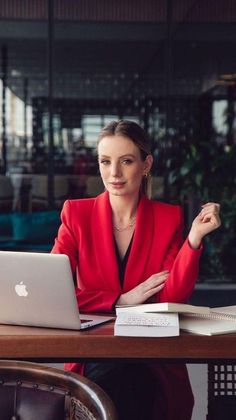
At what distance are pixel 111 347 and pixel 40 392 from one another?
1.46ft

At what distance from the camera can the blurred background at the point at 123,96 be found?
7488mm

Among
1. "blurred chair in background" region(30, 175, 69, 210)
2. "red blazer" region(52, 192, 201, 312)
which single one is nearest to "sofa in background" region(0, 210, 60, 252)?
"blurred chair in background" region(30, 175, 69, 210)

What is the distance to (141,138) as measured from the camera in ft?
9.39

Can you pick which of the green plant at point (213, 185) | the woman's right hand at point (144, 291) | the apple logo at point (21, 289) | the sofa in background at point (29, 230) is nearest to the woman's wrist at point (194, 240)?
the woman's right hand at point (144, 291)

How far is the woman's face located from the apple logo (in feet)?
1.86

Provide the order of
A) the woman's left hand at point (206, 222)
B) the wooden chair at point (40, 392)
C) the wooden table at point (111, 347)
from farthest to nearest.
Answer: the woman's left hand at point (206, 222), the wooden table at point (111, 347), the wooden chair at point (40, 392)

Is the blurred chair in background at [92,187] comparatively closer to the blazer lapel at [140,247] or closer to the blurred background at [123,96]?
the blurred background at [123,96]

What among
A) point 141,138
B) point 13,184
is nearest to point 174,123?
point 13,184

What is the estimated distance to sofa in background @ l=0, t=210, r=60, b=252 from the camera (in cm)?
754

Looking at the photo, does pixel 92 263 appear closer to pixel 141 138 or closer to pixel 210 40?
pixel 141 138

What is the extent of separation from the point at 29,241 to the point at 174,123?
5.78 ft

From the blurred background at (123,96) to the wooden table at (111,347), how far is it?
5211mm

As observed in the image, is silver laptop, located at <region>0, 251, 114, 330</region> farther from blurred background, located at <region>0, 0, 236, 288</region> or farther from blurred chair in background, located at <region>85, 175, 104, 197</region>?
blurred chair in background, located at <region>85, 175, 104, 197</region>

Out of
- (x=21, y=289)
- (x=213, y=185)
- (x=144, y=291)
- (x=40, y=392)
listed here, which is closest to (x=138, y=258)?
(x=144, y=291)
